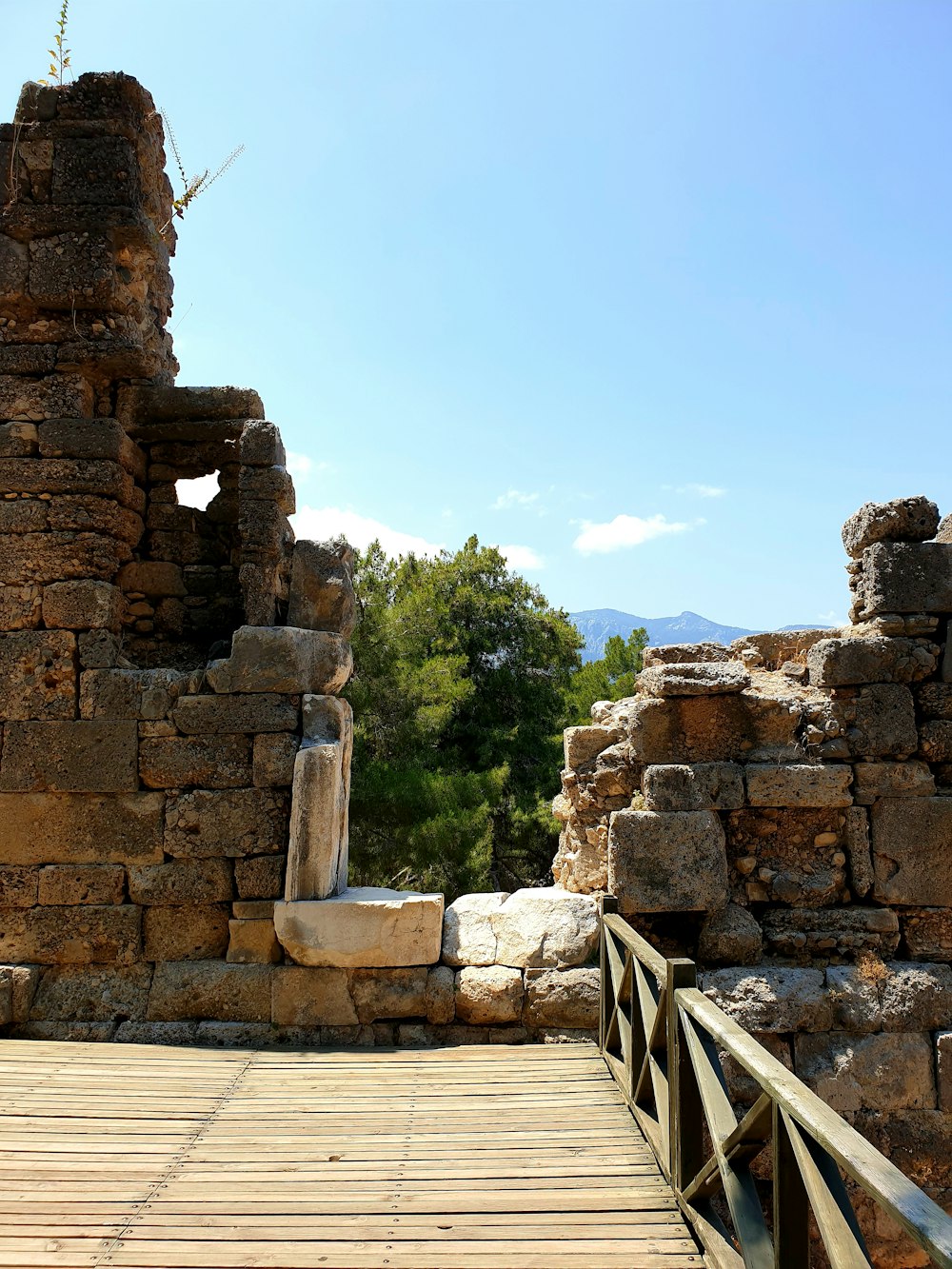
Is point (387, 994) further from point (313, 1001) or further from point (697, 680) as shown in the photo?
point (697, 680)

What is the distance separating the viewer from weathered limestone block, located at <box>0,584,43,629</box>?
18.4 feet

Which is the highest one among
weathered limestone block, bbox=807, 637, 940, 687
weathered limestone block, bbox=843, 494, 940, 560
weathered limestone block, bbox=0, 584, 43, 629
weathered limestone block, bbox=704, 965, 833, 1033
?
weathered limestone block, bbox=843, 494, 940, 560

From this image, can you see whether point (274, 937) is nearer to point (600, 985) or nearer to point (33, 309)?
point (600, 985)

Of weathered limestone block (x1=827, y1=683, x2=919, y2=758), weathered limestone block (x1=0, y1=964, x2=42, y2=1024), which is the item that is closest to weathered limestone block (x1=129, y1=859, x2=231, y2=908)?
weathered limestone block (x1=0, y1=964, x2=42, y2=1024)

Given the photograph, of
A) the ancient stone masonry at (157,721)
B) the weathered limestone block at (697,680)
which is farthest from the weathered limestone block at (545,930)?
the weathered limestone block at (697,680)

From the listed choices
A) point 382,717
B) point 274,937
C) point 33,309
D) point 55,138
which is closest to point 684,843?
point 274,937

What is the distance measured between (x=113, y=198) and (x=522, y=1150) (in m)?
5.82

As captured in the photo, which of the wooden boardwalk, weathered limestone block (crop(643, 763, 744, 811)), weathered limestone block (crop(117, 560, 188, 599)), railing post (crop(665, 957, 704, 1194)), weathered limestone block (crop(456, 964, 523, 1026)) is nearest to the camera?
the wooden boardwalk

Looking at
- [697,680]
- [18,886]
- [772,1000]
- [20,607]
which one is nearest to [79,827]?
[18,886]

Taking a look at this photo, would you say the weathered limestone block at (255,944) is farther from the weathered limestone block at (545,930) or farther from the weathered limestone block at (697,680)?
the weathered limestone block at (697,680)

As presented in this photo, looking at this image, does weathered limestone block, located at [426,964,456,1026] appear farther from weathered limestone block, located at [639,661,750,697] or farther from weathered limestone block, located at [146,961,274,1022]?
weathered limestone block, located at [639,661,750,697]

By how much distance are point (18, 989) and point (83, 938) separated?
422 mm

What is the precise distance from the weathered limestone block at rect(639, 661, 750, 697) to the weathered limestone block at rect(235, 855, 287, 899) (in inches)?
94.3

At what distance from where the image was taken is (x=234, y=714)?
541 centimetres
